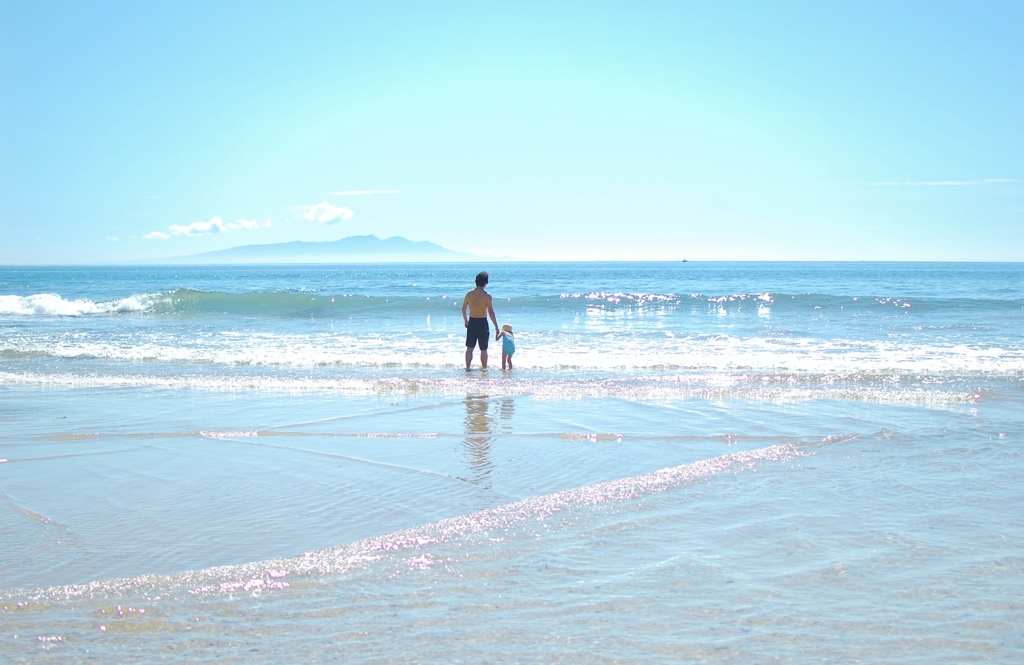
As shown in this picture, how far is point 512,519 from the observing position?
4508mm

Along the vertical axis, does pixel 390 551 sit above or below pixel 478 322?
below

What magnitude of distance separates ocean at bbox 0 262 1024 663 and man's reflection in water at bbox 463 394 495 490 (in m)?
0.05

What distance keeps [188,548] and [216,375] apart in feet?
26.8

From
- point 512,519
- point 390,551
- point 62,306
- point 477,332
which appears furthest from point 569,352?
point 62,306

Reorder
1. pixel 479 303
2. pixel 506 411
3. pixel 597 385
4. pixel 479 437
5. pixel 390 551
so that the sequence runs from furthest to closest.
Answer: pixel 479 303
pixel 597 385
pixel 506 411
pixel 479 437
pixel 390 551

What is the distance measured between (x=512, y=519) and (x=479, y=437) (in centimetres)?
258

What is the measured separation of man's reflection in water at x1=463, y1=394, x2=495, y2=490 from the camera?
18.6ft

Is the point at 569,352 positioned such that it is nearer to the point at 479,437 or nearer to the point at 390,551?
the point at 479,437

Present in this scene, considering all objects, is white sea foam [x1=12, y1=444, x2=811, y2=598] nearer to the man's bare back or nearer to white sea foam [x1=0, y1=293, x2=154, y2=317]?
the man's bare back

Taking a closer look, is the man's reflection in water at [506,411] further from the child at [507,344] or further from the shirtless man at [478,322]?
the shirtless man at [478,322]

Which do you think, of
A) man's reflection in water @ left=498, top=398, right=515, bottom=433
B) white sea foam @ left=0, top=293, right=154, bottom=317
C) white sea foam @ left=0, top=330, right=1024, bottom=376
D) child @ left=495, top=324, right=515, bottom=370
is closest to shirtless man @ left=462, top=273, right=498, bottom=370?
Answer: child @ left=495, top=324, right=515, bottom=370

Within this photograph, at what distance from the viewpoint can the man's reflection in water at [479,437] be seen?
5.67 meters

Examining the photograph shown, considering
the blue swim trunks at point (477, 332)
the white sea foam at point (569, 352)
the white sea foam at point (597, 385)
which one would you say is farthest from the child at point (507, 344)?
the white sea foam at point (597, 385)

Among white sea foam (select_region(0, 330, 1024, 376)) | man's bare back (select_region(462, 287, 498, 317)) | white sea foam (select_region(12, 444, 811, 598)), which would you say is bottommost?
white sea foam (select_region(12, 444, 811, 598))
